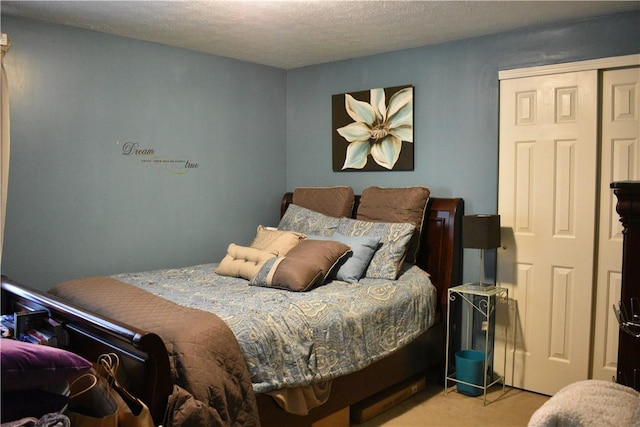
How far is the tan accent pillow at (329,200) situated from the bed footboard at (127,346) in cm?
219

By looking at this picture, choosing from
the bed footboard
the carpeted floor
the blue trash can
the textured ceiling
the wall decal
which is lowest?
the carpeted floor

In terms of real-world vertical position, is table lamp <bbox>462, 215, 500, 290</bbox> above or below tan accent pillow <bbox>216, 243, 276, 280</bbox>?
above

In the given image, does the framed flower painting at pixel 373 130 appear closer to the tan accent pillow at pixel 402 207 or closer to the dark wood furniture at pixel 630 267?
the tan accent pillow at pixel 402 207

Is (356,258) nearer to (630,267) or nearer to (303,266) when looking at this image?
(303,266)

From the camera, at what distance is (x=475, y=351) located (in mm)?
3689

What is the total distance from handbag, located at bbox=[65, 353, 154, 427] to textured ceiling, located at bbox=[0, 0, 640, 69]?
2.08m

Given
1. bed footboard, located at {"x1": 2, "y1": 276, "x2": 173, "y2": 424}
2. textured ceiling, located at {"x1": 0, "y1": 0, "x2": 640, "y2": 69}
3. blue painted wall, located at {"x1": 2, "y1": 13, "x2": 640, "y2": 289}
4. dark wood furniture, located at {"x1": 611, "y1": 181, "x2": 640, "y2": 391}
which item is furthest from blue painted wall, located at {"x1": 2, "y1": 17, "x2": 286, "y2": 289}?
dark wood furniture, located at {"x1": 611, "y1": 181, "x2": 640, "y2": 391}

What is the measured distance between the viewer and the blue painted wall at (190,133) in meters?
3.30

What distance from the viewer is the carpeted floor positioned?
10.2ft

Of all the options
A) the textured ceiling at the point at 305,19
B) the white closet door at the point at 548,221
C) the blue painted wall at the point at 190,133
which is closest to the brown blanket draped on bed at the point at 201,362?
the blue painted wall at the point at 190,133

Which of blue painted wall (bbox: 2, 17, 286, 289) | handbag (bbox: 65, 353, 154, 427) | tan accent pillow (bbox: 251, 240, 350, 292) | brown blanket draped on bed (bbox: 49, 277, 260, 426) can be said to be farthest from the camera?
blue painted wall (bbox: 2, 17, 286, 289)

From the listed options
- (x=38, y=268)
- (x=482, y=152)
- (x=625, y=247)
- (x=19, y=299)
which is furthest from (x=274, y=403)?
(x=482, y=152)

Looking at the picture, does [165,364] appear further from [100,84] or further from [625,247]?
[100,84]

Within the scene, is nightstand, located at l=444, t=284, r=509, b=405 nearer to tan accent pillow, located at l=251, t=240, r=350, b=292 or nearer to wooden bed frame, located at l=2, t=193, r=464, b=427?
wooden bed frame, located at l=2, t=193, r=464, b=427
